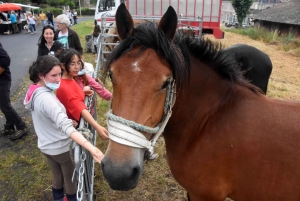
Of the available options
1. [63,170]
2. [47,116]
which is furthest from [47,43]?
[63,170]

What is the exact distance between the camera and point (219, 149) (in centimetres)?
197

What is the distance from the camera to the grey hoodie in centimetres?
221

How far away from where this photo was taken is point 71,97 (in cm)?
258

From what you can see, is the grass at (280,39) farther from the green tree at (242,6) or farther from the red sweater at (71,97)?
the green tree at (242,6)

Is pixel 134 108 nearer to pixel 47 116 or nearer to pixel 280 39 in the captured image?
pixel 47 116

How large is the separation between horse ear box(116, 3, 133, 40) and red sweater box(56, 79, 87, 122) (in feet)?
3.50

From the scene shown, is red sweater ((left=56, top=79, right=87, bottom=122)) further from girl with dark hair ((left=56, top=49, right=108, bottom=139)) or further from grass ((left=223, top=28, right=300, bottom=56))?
grass ((left=223, top=28, right=300, bottom=56))

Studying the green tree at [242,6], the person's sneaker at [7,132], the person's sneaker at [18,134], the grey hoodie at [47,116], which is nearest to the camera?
the grey hoodie at [47,116]

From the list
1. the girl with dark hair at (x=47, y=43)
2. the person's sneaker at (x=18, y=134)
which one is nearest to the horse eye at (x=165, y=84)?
the girl with dark hair at (x=47, y=43)

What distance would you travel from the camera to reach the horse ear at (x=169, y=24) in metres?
1.69

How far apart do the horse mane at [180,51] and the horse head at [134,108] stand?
0.08 feet

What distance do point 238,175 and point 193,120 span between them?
23.1 inches

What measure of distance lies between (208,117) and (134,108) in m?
0.79

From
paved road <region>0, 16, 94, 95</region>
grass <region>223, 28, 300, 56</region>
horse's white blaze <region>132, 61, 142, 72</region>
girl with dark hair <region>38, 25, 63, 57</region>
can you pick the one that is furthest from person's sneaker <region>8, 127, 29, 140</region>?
grass <region>223, 28, 300, 56</region>
